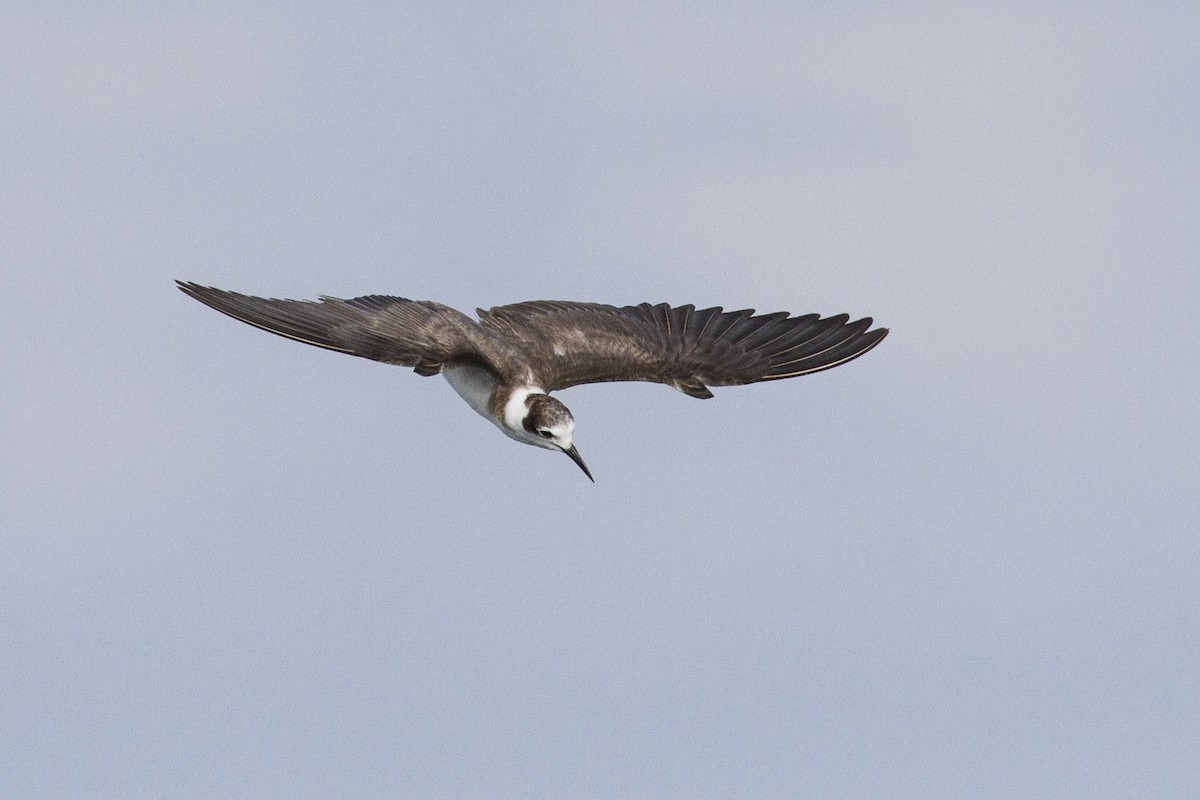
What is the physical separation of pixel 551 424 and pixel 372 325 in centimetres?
246

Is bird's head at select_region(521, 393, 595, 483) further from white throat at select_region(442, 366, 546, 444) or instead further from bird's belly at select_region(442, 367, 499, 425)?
bird's belly at select_region(442, 367, 499, 425)

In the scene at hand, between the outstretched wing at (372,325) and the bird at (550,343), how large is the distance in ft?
0.06

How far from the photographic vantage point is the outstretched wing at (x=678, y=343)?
25.0m

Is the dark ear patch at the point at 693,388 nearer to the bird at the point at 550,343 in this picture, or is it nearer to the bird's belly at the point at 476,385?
the bird at the point at 550,343

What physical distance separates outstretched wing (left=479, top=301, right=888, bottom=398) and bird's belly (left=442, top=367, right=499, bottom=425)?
1012 mm

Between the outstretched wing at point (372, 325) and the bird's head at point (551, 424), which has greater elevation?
the outstretched wing at point (372, 325)

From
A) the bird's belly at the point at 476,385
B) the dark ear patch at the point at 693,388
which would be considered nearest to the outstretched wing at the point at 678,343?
the dark ear patch at the point at 693,388

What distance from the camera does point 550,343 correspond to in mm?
24984

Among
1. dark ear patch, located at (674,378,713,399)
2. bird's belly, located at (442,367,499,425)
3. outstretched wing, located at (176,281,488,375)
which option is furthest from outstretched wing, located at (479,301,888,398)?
outstretched wing, located at (176,281,488,375)

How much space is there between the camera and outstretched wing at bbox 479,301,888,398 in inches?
986

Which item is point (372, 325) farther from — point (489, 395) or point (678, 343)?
point (678, 343)

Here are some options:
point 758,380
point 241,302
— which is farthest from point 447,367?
point 758,380

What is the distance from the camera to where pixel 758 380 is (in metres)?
25.3

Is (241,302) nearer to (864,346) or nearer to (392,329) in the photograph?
(392,329)
